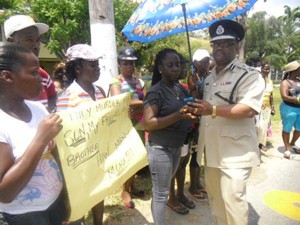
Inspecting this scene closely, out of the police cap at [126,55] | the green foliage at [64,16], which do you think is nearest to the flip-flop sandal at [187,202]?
the police cap at [126,55]

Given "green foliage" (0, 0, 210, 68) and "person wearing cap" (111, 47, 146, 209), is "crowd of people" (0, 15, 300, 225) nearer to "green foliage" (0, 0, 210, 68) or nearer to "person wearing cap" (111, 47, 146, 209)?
"person wearing cap" (111, 47, 146, 209)

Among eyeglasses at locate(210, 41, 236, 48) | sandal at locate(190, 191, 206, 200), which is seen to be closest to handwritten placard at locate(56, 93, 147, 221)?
eyeglasses at locate(210, 41, 236, 48)

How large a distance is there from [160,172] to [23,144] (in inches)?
55.3

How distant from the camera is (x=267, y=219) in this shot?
10.9 feet

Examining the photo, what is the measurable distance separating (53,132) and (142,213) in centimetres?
228

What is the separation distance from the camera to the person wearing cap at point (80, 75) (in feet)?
7.61

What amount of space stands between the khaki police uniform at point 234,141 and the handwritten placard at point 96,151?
68 cm

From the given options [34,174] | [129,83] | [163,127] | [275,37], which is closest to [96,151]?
[34,174]

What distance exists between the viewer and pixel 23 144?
4.79 feet

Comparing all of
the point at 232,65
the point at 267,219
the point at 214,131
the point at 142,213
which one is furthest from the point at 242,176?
the point at 142,213

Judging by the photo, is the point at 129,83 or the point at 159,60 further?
the point at 129,83

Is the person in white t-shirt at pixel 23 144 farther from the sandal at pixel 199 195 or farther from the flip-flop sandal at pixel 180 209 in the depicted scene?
the sandal at pixel 199 195

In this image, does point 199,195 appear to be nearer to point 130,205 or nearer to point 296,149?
point 130,205

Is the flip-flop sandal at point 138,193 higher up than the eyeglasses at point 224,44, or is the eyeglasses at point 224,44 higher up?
the eyeglasses at point 224,44
